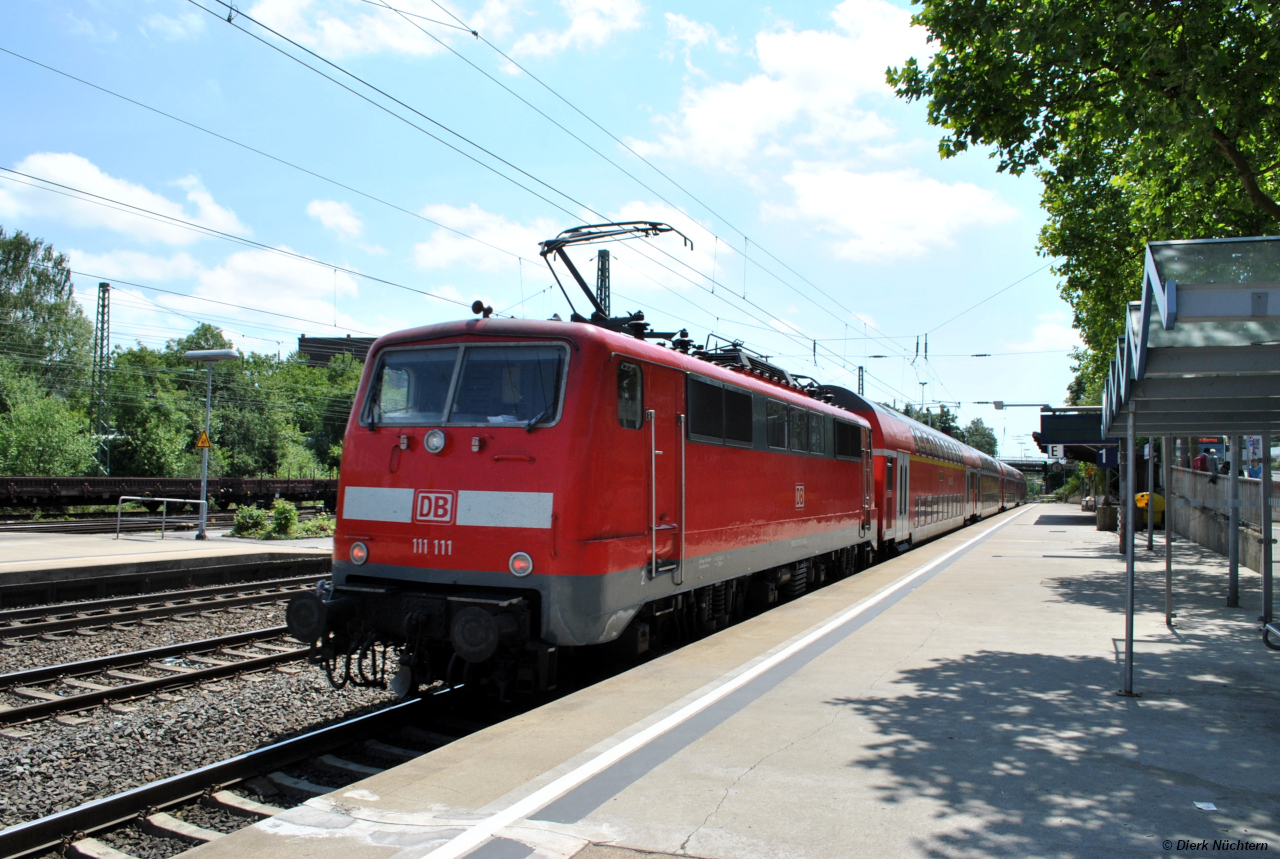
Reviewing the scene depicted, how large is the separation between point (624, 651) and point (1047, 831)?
423cm

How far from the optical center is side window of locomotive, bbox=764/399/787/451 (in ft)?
34.0

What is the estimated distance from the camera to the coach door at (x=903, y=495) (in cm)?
1953

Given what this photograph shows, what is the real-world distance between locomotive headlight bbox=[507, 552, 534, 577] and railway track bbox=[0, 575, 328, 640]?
200 inches

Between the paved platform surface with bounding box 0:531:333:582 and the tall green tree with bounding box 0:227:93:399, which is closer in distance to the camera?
the paved platform surface with bounding box 0:531:333:582

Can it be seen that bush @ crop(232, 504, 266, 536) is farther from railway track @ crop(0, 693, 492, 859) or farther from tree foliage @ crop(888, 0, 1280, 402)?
tree foliage @ crop(888, 0, 1280, 402)

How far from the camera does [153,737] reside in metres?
6.50

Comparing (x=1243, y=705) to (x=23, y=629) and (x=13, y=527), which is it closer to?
(x=23, y=629)

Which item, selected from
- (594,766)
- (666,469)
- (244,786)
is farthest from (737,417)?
(244,786)

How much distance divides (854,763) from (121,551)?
16.5 m

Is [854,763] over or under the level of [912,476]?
under

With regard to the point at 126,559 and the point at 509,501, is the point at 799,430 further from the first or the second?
the point at 126,559

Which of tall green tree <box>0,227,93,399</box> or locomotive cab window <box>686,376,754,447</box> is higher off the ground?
tall green tree <box>0,227,93,399</box>

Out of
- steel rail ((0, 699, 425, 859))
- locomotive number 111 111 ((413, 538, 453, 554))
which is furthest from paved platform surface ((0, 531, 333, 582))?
locomotive number 111 111 ((413, 538, 453, 554))

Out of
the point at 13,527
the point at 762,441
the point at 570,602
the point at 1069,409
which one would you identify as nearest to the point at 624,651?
the point at 570,602
